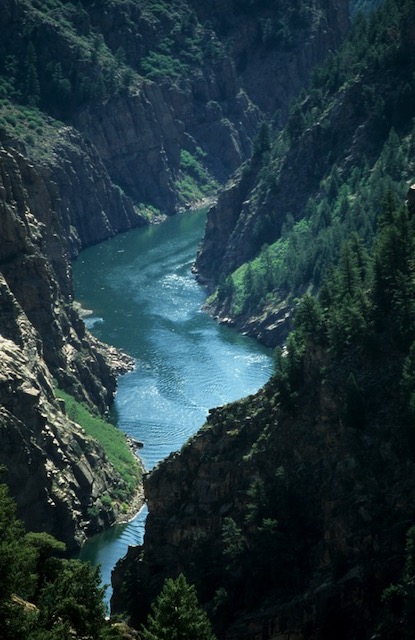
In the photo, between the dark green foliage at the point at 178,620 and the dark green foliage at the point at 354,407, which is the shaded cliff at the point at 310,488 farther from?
the dark green foliage at the point at 178,620

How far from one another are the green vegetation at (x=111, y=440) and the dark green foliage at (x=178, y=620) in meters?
72.6

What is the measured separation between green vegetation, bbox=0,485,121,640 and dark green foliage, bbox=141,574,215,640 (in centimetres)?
242

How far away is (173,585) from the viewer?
9131 cm

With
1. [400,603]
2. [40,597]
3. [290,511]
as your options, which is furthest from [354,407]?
[40,597]

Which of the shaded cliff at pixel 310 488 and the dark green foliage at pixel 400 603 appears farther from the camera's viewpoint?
the shaded cliff at pixel 310 488

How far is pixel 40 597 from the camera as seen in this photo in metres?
92.2

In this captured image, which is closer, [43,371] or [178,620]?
[178,620]

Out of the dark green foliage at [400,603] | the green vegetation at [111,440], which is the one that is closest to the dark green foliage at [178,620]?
the dark green foliage at [400,603]

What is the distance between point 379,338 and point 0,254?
65874 mm

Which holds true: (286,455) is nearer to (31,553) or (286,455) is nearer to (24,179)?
(31,553)

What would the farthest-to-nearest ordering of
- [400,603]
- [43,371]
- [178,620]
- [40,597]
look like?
[43,371] → [400,603] → [40,597] → [178,620]

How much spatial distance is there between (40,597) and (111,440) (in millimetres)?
82297

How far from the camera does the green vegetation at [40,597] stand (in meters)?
83.0

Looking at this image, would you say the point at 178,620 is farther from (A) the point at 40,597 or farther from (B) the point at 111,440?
(B) the point at 111,440
